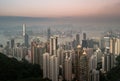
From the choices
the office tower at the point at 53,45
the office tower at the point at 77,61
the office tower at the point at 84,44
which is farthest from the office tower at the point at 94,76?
the office tower at the point at 53,45

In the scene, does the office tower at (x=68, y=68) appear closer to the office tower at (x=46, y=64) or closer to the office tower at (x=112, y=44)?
the office tower at (x=46, y=64)

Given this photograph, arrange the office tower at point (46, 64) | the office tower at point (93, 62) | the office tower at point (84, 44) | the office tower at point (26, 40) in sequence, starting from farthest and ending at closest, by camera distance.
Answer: the office tower at point (84, 44) < the office tower at point (26, 40) < the office tower at point (93, 62) < the office tower at point (46, 64)

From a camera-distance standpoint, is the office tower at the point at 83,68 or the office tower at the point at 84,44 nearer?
the office tower at the point at 83,68

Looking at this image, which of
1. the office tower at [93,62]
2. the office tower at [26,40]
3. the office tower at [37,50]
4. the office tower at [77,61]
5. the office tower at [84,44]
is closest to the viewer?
the office tower at [77,61]

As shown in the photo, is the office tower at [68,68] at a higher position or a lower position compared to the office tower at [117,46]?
lower

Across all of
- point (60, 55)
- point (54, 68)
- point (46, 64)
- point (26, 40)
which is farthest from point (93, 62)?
point (26, 40)

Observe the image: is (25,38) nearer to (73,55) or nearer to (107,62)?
(73,55)

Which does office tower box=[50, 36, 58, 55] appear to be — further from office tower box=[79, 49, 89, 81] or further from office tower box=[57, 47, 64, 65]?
office tower box=[79, 49, 89, 81]

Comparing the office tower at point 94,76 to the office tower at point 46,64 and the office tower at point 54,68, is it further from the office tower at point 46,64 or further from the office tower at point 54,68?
the office tower at point 46,64

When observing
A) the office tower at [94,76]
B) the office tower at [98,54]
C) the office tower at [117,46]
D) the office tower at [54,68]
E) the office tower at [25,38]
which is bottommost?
the office tower at [94,76]
